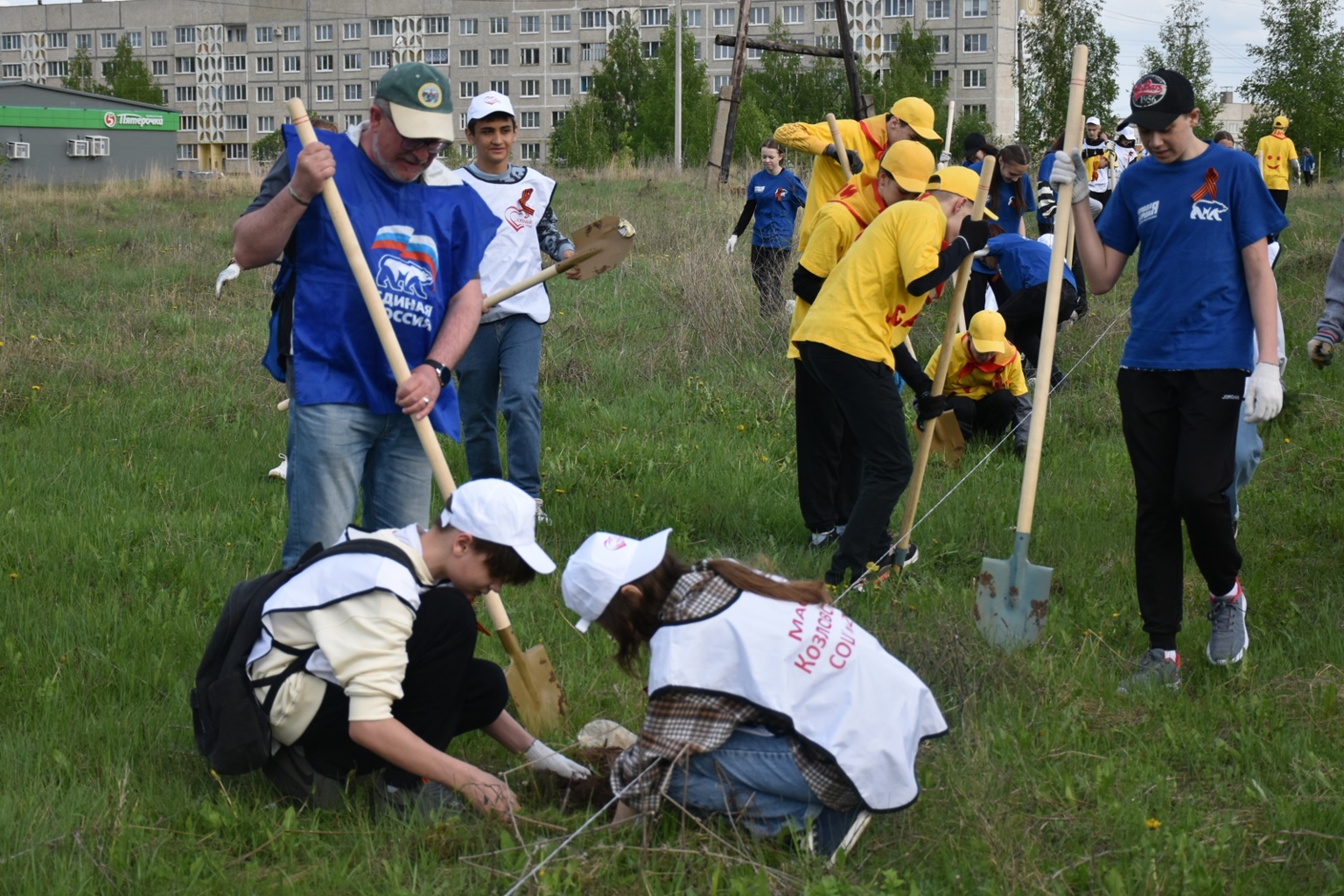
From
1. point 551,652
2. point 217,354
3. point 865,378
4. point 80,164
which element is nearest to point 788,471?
point 865,378

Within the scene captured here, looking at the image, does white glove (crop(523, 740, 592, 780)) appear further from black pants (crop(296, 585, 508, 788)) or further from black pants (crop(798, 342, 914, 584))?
black pants (crop(798, 342, 914, 584))

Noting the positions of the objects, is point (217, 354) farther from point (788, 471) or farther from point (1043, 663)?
point (1043, 663)

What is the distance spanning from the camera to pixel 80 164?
170 feet

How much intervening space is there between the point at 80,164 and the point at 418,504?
5369cm

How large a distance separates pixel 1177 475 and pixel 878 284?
146 centimetres

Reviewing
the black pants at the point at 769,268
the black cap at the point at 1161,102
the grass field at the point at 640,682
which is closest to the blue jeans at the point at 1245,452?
the grass field at the point at 640,682

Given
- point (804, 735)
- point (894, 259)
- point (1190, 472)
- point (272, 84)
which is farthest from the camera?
point (272, 84)

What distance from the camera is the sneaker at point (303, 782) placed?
337 centimetres

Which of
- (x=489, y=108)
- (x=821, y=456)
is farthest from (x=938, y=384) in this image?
(x=489, y=108)

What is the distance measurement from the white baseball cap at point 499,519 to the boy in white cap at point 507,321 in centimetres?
286

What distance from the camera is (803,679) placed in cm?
301

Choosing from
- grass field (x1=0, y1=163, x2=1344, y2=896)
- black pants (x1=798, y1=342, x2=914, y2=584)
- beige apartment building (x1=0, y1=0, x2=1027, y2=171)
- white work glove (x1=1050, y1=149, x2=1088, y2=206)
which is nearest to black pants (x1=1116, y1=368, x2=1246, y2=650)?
grass field (x1=0, y1=163, x2=1344, y2=896)

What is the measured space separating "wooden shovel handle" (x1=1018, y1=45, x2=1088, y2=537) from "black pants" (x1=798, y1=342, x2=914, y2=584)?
575mm

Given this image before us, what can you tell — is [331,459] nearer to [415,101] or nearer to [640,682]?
[415,101]
